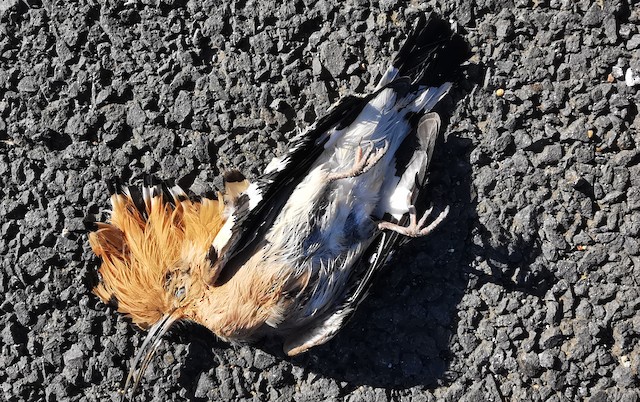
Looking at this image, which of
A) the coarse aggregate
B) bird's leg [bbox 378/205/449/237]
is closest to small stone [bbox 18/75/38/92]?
the coarse aggregate

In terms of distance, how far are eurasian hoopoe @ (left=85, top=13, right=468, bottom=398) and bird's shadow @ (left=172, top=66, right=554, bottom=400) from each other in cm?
22

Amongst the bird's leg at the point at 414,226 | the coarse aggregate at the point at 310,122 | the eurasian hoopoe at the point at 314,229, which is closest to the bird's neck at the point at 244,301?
the eurasian hoopoe at the point at 314,229

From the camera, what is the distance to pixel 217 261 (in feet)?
9.87

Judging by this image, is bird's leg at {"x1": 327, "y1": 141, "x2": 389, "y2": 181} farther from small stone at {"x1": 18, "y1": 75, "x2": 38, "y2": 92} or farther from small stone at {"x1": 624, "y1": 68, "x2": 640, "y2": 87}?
small stone at {"x1": 18, "y1": 75, "x2": 38, "y2": 92}

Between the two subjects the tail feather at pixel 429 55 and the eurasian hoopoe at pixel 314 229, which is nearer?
the eurasian hoopoe at pixel 314 229

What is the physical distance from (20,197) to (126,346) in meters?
0.92

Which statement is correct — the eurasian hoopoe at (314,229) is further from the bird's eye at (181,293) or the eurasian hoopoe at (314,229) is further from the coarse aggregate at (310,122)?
the coarse aggregate at (310,122)

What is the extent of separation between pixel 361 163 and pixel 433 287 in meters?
0.80

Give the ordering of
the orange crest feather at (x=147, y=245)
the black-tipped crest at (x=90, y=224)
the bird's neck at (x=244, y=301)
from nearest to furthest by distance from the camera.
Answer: the bird's neck at (x=244, y=301) < the orange crest feather at (x=147, y=245) < the black-tipped crest at (x=90, y=224)

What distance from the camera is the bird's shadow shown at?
3.39 metres

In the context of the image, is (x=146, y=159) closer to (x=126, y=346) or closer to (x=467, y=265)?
(x=126, y=346)

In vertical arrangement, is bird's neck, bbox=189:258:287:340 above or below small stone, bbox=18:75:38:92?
below

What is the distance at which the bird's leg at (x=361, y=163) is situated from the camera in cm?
300

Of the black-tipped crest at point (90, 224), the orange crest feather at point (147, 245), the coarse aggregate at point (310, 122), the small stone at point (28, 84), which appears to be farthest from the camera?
the small stone at point (28, 84)
